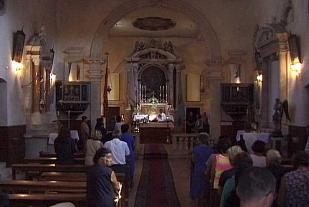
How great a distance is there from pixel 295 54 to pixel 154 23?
1345cm

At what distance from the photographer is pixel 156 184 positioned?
1179cm

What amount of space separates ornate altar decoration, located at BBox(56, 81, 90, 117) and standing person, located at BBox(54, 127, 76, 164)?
832 centimetres

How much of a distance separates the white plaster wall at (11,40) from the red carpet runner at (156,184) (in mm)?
3448

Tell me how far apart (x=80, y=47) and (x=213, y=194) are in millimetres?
12601

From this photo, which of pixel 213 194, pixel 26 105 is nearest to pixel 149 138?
pixel 26 105

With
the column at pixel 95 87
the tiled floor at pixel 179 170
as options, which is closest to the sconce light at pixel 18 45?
the tiled floor at pixel 179 170

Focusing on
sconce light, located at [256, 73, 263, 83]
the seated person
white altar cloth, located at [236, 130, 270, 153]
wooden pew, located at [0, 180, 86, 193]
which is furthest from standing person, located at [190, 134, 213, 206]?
the seated person

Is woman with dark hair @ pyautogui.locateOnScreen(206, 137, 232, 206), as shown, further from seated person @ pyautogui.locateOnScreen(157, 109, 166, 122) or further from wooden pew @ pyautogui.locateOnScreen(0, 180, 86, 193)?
seated person @ pyautogui.locateOnScreen(157, 109, 166, 122)

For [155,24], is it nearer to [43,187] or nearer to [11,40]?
[11,40]

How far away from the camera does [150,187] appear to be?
1130cm

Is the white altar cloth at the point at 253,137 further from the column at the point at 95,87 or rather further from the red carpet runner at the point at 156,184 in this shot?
the column at the point at 95,87

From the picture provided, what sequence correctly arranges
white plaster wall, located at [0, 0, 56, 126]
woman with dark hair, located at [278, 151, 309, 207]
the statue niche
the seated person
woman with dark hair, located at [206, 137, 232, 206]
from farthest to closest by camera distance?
the statue niche, the seated person, white plaster wall, located at [0, 0, 56, 126], woman with dark hair, located at [206, 137, 232, 206], woman with dark hair, located at [278, 151, 309, 207]

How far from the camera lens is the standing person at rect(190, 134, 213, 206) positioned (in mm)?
8758

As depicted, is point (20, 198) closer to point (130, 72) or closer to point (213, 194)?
point (213, 194)
